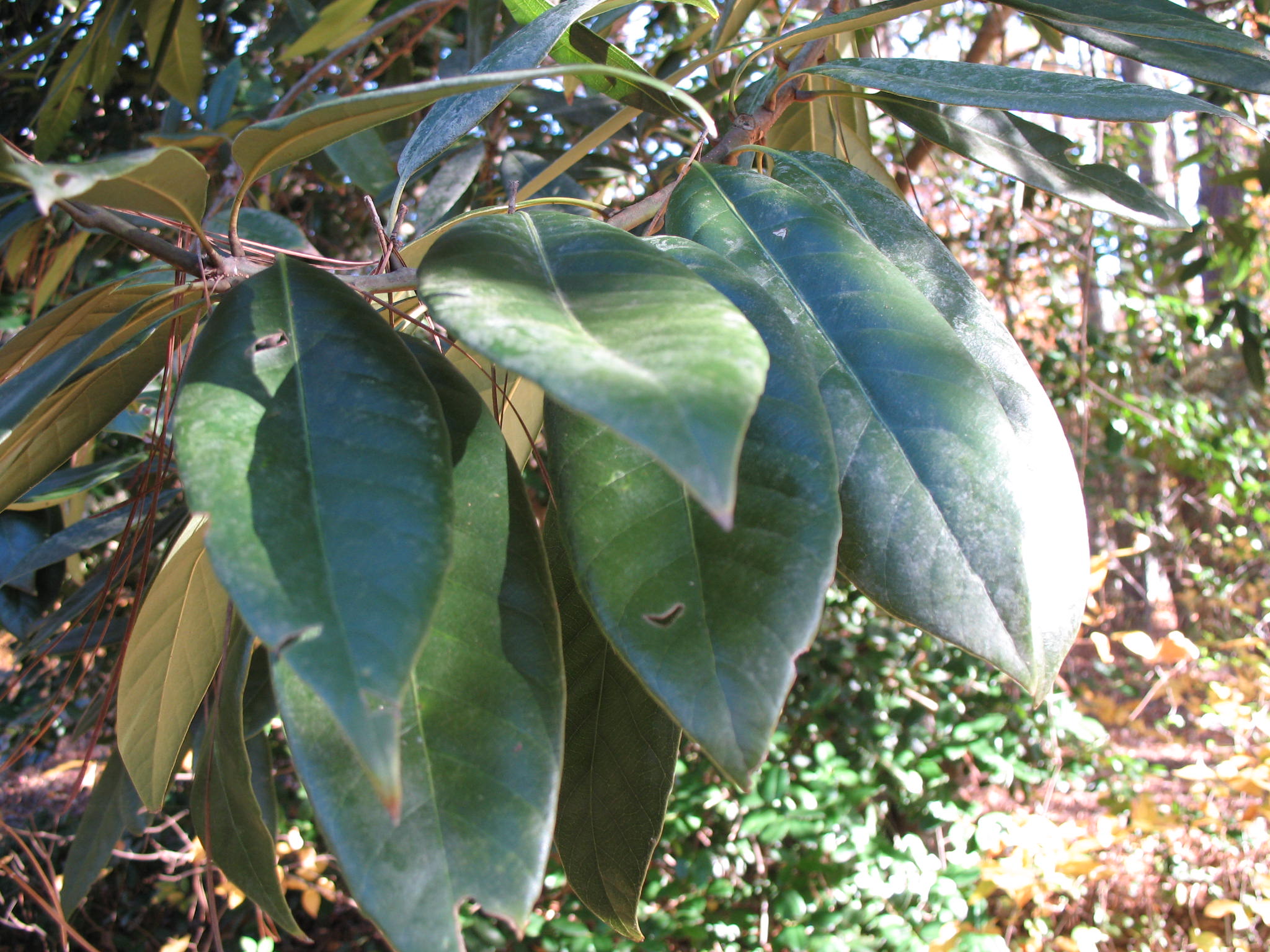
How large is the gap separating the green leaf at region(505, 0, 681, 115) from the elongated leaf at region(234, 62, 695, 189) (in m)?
0.18

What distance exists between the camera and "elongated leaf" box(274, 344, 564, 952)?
0.97ft

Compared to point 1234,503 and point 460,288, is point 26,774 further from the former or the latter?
point 1234,503

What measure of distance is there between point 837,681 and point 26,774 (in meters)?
2.50

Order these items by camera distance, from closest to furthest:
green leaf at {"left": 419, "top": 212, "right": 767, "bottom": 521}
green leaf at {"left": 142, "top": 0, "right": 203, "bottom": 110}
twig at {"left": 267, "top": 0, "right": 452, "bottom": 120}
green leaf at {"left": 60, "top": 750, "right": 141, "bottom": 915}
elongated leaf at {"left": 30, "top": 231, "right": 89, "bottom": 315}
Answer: green leaf at {"left": 419, "top": 212, "right": 767, "bottom": 521}, green leaf at {"left": 60, "top": 750, "right": 141, "bottom": 915}, twig at {"left": 267, "top": 0, "right": 452, "bottom": 120}, green leaf at {"left": 142, "top": 0, "right": 203, "bottom": 110}, elongated leaf at {"left": 30, "top": 231, "right": 89, "bottom": 315}

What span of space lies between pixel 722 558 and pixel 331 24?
49.7 inches

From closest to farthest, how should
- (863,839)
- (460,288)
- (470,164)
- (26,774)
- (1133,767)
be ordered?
(460,288)
(470,164)
(863,839)
(1133,767)
(26,774)

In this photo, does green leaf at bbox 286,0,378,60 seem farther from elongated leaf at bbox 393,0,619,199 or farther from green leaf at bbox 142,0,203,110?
elongated leaf at bbox 393,0,619,199

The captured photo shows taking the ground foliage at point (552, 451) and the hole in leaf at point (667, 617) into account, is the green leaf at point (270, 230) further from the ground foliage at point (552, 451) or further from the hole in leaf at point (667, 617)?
the hole in leaf at point (667, 617)

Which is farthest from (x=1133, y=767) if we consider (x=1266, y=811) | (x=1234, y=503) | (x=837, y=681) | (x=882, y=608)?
(x=882, y=608)

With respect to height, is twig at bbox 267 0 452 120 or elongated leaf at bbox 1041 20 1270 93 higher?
twig at bbox 267 0 452 120

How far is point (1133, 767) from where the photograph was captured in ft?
A: 7.93

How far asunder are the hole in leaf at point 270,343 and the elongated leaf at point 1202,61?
1.63ft

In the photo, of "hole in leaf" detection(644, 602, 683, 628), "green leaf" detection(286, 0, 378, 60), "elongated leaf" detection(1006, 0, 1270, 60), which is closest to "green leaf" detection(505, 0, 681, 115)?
"elongated leaf" detection(1006, 0, 1270, 60)

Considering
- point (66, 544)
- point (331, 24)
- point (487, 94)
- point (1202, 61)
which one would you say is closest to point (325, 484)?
point (487, 94)
